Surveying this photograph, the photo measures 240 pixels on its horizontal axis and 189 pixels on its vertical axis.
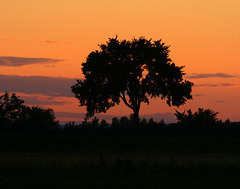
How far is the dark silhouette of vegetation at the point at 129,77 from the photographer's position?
7425 cm

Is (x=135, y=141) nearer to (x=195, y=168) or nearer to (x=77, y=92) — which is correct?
(x=77, y=92)

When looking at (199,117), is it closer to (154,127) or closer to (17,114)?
(154,127)

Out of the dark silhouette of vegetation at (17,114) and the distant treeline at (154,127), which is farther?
the dark silhouette of vegetation at (17,114)

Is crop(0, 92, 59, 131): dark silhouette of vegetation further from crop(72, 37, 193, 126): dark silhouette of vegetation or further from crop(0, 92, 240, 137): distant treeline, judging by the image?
crop(72, 37, 193, 126): dark silhouette of vegetation

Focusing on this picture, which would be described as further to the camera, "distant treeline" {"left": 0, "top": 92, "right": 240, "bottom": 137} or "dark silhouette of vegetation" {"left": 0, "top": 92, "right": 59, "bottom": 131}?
"dark silhouette of vegetation" {"left": 0, "top": 92, "right": 59, "bottom": 131}

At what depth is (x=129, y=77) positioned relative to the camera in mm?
74688

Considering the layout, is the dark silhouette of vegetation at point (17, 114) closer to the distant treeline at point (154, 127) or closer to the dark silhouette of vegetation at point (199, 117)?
the distant treeline at point (154, 127)

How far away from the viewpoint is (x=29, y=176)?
20.2 m

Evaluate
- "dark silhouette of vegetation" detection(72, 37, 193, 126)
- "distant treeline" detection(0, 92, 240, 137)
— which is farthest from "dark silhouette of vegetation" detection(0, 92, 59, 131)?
"dark silhouette of vegetation" detection(72, 37, 193, 126)

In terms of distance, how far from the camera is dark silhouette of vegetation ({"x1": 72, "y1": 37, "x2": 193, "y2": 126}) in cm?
7425

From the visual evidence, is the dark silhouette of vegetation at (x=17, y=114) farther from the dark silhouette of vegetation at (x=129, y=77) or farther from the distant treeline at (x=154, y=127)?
the dark silhouette of vegetation at (x=129, y=77)

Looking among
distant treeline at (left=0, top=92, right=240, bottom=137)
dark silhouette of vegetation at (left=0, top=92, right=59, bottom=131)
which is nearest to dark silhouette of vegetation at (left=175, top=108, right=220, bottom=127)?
distant treeline at (left=0, top=92, right=240, bottom=137)

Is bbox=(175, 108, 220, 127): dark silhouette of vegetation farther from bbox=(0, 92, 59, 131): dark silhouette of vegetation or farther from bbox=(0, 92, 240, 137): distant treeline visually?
bbox=(0, 92, 59, 131): dark silhouette of vegetation

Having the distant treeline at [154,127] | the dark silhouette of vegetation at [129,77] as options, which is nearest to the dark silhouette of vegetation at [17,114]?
the distant treeline at [154,127]
